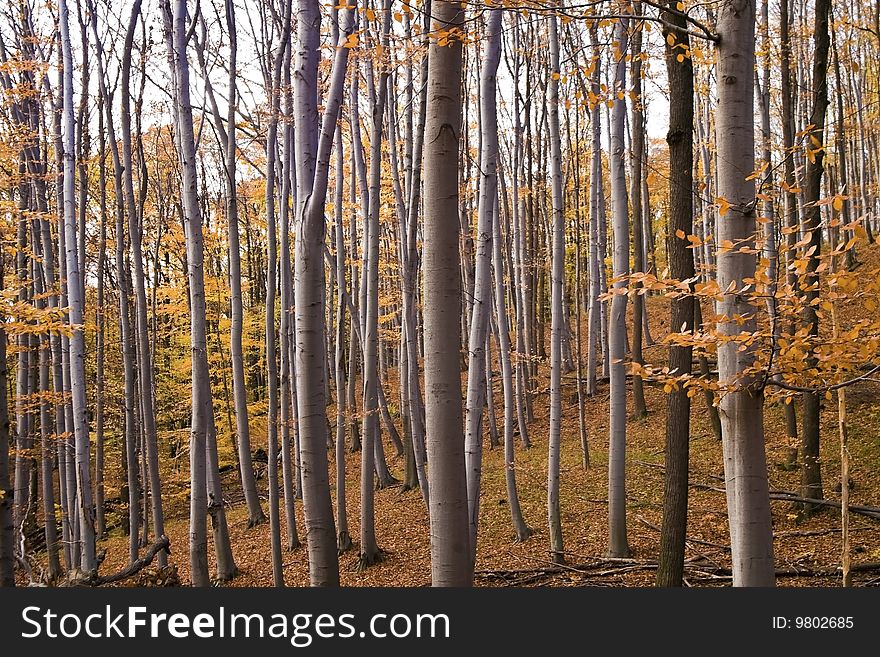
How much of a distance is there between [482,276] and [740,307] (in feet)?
9.84

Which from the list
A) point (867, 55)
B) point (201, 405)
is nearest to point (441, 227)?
point (201, 405)

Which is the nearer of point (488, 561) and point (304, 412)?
point (304, 412)

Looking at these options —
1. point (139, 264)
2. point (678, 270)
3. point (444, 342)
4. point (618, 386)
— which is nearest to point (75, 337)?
point (139, 264)

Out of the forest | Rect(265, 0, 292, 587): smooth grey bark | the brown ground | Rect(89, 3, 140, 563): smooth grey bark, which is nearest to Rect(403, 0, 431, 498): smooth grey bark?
the forest

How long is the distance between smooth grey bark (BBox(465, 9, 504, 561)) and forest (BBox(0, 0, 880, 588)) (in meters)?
0.03

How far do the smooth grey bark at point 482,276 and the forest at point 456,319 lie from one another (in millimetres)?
32

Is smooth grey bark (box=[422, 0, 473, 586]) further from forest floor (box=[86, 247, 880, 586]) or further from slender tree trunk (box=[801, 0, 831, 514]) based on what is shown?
slender tree trunk (box=[801, 0, 831, 514])

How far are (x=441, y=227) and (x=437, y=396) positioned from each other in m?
0.76

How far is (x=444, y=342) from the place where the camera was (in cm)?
287

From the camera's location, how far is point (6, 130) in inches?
369

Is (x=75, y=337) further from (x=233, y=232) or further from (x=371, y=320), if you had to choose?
(x=371, y=320)

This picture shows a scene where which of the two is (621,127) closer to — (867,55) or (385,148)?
(385,148)

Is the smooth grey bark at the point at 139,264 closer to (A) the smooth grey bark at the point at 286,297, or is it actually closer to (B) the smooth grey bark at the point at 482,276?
(A) the smooth grey bark at the point at 286,297

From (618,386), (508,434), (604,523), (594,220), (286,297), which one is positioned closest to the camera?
(618,386)
